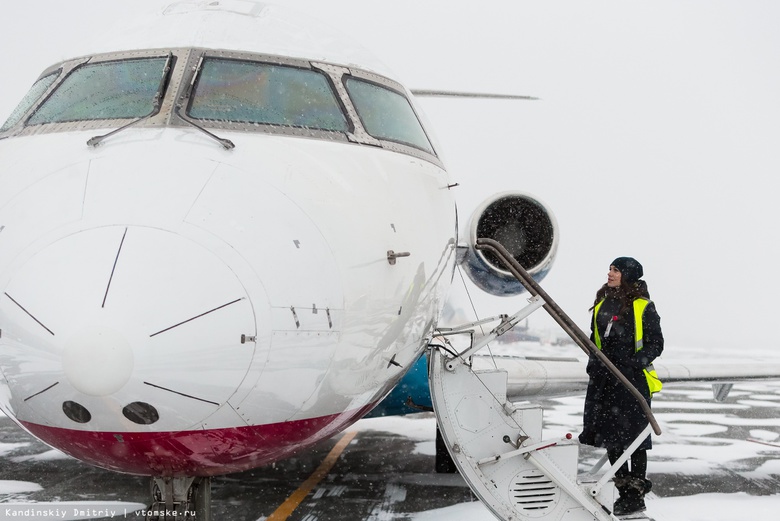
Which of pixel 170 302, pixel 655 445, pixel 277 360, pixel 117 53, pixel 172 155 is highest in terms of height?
pixel 117 53

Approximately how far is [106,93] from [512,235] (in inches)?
174

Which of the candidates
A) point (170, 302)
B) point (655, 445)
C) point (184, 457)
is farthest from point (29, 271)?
point (655, 445)

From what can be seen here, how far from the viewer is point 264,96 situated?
12.9 feet

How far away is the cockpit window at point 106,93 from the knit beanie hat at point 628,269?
10.9 ft

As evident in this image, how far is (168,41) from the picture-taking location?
4117 millimetres

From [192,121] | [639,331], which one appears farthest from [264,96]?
[639,331]

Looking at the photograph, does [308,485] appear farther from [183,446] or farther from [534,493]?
[183,446]

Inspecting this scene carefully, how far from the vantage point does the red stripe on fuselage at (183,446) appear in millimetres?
2973

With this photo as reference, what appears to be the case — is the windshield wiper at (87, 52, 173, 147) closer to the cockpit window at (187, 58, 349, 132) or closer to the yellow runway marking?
the cockpit window at (187, 58, 349, 132)

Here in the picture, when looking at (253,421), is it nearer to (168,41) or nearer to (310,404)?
(310,404)

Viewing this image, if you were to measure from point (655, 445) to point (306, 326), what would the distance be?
8371 mm

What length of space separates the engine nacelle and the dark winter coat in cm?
162

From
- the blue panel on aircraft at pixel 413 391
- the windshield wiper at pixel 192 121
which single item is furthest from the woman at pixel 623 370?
the windshield wiper at pixel 192 121

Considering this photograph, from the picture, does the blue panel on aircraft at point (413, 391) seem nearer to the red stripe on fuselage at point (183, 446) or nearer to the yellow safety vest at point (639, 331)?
the yellow safety vest at point (639, 331)
